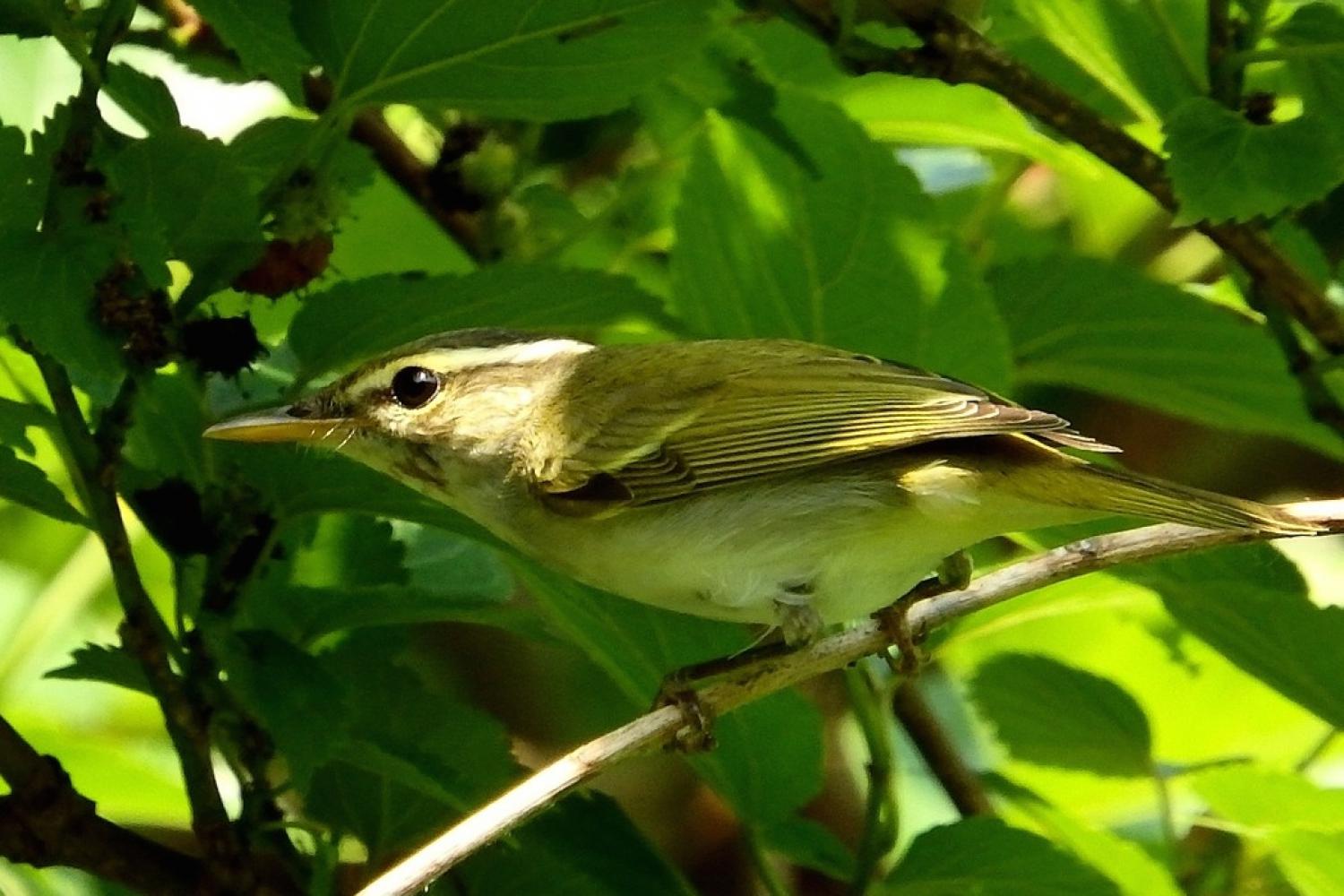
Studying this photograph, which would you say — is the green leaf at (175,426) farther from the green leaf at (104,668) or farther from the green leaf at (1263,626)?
the green leaf at (1263,626)

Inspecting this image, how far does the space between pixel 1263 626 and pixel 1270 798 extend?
34 cm

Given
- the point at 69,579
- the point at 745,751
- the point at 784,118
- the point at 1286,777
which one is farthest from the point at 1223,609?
Result: the point at 69,579

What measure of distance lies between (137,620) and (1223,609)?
53.5 inches

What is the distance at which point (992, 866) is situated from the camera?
86.4 inches

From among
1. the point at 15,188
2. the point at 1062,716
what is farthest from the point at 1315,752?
the point at 15,188

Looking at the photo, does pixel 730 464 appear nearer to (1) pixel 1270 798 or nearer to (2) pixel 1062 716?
(2) pixel 1062 716

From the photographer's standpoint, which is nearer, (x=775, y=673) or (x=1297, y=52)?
(x=775, y=673)

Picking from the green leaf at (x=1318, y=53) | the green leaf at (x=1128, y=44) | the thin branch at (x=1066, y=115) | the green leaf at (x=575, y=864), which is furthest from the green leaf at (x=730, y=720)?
the green leaf at (x=1318, y=53)

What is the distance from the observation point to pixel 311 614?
84.7 inches

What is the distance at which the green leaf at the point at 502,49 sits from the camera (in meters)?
2.15

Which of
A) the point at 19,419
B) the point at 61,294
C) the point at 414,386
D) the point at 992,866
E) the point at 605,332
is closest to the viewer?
the point at 61,294

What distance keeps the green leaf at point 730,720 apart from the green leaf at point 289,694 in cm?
37

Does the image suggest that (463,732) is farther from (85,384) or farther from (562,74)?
(562,74)

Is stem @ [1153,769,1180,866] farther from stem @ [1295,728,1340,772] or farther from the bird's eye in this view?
the bird's eye
